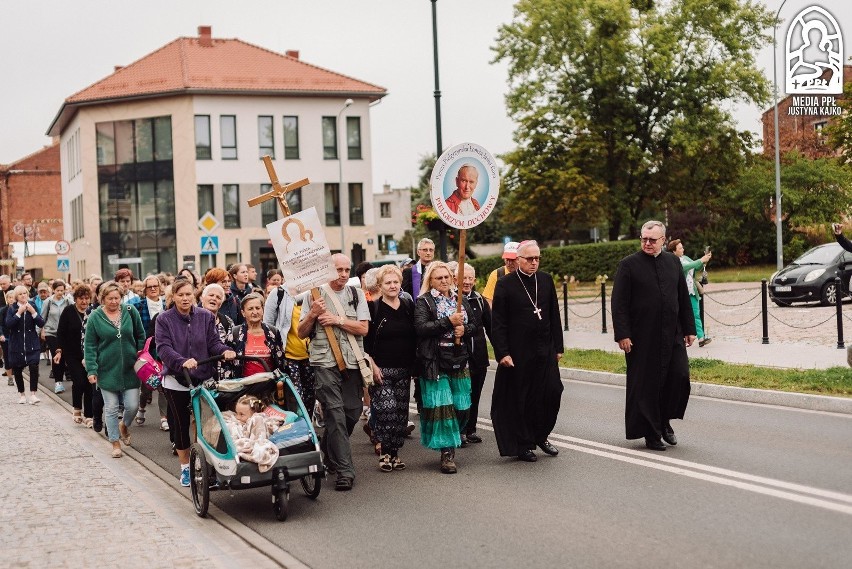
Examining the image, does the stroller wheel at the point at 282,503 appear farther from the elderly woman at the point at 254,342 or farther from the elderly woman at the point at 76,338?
the elderly woman at the point at 76,338

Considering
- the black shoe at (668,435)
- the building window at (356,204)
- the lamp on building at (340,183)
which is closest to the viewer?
the black shoe at (668,435)

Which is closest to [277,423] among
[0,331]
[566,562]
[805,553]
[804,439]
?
[566,562]

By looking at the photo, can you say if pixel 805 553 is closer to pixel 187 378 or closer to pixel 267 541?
pixel 267 541

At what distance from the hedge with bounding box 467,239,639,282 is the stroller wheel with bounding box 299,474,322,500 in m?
36.2

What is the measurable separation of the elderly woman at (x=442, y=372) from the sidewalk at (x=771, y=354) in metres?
Answer: 7.06

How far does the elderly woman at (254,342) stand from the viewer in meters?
9.51

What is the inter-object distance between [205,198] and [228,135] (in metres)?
3.62

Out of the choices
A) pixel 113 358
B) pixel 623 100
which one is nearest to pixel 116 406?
pixel 113 358

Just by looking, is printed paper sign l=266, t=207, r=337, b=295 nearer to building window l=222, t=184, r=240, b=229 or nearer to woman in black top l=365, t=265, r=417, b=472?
woman in black top l=365, t=265, r=417, b=472

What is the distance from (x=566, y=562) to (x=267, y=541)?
2159mm

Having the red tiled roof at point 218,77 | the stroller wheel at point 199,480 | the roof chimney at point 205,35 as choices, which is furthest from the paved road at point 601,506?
the roof chimney at point 205,35

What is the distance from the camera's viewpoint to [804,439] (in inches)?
391


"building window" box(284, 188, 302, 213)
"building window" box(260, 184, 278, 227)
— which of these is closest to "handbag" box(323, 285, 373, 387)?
"building window" box(284, 188, 302, 213)

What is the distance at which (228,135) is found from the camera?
59.2 meters
